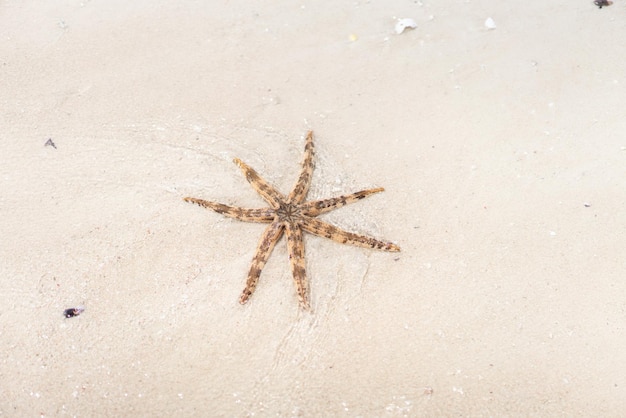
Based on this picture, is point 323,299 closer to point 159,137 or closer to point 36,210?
point 159,137

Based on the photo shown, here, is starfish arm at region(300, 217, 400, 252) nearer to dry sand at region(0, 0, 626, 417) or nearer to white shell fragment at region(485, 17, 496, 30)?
dry sand at region(0, 0, 626, 417)

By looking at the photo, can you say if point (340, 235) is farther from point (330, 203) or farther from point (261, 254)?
point (261, 254)

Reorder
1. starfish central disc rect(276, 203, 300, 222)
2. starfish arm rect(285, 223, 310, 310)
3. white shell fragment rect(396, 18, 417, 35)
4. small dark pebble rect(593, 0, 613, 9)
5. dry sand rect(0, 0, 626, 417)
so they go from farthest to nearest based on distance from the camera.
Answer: small dark pebble rect(593, 0, 613, 9) → white shell fragment rect(396, 18, 417, 35) → starfish central disc rect(276, 203, 300, 222) → starfish arm rect(285, 223, 310, 310) → dry sand rect(0, 0, 626, 417)

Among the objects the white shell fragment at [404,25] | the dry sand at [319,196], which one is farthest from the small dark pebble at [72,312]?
the white shell fragment at [404,25]

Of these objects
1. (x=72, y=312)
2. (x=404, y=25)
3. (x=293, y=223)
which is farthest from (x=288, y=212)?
(x=404, y=25)

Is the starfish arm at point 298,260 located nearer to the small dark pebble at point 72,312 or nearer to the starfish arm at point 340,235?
the starfish arm at point 340,235

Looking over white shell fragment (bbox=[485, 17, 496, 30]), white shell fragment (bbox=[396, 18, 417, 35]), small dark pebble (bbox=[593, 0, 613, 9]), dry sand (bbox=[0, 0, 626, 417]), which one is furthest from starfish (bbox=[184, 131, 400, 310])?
small dark pebble (bbox=[593, 0, 613, 9])
